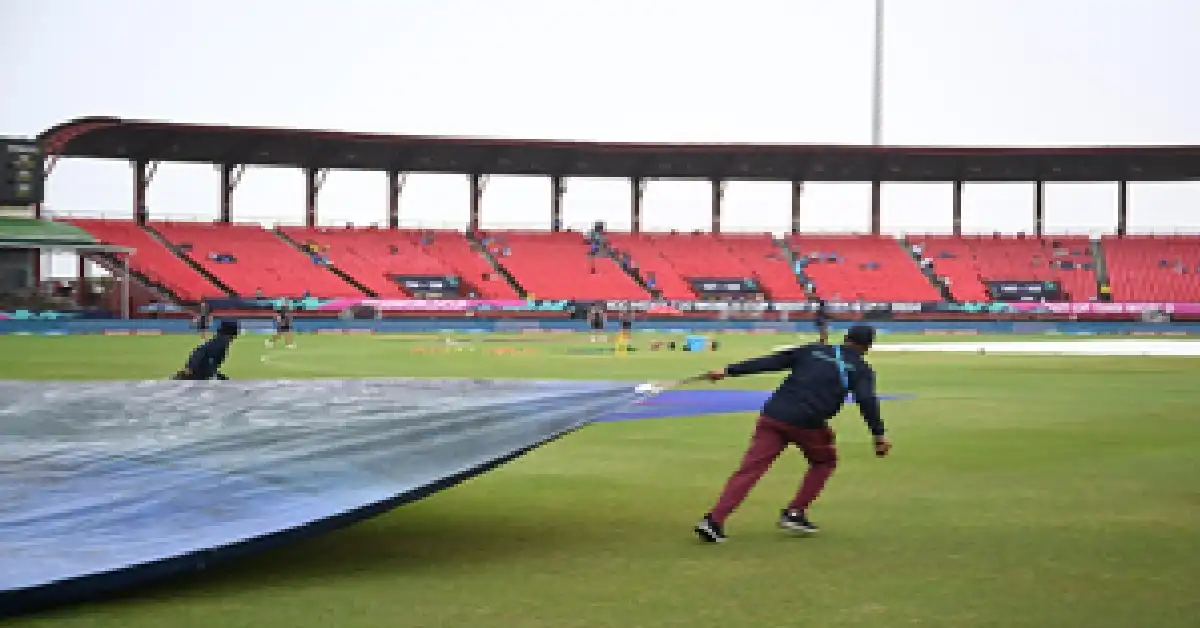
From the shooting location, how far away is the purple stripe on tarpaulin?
22141mm

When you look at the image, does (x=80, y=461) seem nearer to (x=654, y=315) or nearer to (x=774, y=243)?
(x=654, y=315)

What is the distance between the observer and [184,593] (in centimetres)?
859

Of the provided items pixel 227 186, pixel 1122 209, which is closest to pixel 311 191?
pixel 227 186

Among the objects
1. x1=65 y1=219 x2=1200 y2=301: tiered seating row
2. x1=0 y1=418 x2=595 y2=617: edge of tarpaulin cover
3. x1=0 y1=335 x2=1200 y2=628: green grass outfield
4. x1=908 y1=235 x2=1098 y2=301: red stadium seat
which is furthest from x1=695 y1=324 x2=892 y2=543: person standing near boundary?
x1=908 y1=235 x2=1098 y2=301: red stadium seat

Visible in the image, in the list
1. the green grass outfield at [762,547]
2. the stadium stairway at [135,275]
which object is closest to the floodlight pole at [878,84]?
the stadium stairway at [135,275]

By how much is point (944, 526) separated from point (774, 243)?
86.1 m

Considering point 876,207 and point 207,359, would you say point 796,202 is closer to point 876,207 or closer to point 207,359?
point 876,207

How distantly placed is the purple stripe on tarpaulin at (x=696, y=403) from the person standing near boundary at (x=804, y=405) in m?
10.0

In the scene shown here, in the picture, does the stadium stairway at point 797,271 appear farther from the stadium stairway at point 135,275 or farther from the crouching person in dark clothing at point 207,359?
the crouching person in dark clothing at point 207,359

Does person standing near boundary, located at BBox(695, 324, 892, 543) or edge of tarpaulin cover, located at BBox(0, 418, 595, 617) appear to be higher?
person standing near boundary, located at BBox(695, 324, 892, 543)

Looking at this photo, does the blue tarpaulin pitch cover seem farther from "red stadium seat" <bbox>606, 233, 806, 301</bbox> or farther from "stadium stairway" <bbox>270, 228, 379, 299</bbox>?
"red stadium seat" <bbox>606, 233, 806, 301</bbox>

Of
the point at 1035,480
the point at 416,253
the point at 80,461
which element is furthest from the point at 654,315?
the point at 80,461

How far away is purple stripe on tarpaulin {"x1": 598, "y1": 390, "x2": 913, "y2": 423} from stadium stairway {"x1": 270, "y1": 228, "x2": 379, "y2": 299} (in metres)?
54.0

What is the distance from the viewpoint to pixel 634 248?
93.6m
